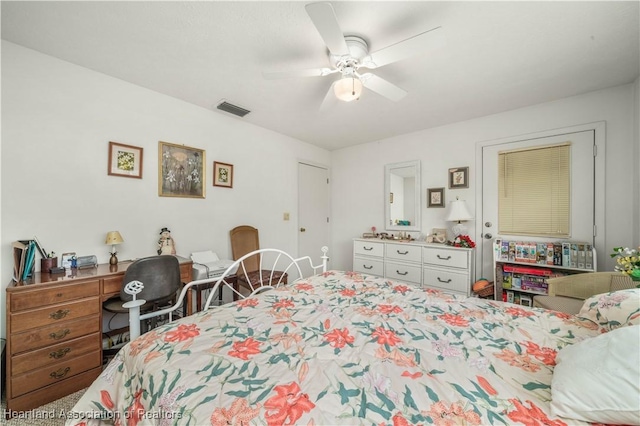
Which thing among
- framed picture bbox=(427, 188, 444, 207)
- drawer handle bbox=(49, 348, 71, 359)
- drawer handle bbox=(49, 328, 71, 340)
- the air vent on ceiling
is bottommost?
drawer handle bbox=(49, 348, 71, 359)

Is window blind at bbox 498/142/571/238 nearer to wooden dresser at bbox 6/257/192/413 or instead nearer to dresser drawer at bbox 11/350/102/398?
wooden dresser at bbox 6/257/192/413

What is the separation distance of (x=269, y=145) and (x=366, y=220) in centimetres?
196

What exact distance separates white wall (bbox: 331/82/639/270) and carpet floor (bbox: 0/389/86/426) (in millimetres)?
3506

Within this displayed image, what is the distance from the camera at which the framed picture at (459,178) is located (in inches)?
126

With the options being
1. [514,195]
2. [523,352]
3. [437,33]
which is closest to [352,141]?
[514,195]

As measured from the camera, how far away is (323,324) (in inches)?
49.9

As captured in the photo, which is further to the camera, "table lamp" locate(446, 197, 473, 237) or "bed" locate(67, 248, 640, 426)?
"table lamp" locate(446, 197, 473, 237)

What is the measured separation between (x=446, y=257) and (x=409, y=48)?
7.91ft

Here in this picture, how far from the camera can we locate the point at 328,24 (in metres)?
1.29

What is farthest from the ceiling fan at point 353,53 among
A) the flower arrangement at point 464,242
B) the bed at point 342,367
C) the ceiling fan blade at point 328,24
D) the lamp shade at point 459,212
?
the flower arrangement at point 464,242

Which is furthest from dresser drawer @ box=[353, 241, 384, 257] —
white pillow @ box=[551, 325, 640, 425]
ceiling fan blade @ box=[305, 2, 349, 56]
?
white pillow @ box=[551, 325, 640, 425]

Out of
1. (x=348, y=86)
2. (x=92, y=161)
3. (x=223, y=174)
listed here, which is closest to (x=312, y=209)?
(x=223, y=174)

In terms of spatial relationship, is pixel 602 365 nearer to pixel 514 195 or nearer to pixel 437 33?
pixel 437 33

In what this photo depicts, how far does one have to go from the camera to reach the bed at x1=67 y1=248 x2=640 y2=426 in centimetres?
73
